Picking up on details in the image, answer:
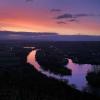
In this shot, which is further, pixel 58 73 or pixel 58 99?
pixel 58 73

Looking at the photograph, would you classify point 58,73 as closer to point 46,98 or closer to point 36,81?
point 36,81

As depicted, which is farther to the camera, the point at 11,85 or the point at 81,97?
the point at 11,85

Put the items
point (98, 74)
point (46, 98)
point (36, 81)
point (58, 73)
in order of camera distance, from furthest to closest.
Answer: point (58, 73) < point (98, 74) < point (36, 81) < point (46, 98)

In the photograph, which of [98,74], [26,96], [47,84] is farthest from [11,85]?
[98,74]

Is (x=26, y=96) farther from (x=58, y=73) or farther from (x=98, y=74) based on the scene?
(x=58, y=73)

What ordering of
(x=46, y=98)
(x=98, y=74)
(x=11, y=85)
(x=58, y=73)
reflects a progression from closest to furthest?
(x=46, y=98) → (x=11, y=85) → (x=98, y=74) → (x=58, y=73)

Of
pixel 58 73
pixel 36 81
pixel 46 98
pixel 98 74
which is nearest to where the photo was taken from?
pixel 46 98

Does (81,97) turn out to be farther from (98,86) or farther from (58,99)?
(98,86)

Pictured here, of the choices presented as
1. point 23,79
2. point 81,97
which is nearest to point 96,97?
point 81,97
